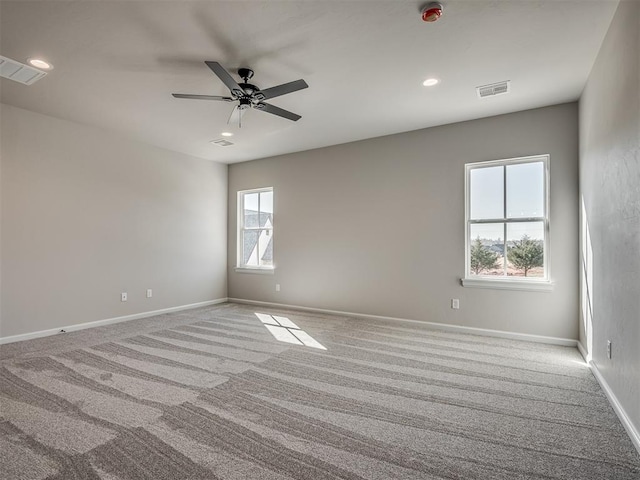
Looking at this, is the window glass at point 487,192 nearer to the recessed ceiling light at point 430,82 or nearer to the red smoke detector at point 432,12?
the recessed ceiling light at point 430,82

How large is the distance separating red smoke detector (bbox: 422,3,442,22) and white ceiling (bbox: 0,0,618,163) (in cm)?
6

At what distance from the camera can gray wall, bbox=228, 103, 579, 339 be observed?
13.0 ft

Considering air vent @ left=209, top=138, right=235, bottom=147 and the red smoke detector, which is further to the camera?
air vent @ left=209, top=138, right=235, bottom=147

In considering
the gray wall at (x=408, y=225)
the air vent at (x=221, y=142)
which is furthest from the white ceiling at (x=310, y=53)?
the air vent at (x=221, y=142)

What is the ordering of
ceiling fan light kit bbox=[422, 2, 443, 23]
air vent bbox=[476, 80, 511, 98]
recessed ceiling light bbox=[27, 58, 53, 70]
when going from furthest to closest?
air vent bbox=[476, 80, 511, 98], recessed ceiling light bbox=[27, 58, 53, 70], ceiling fan light kit bbox=[422, 2, 443, 23]

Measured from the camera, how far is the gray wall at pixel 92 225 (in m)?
4.03

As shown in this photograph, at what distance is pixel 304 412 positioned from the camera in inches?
93.0

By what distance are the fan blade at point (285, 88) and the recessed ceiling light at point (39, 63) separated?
1.96 m

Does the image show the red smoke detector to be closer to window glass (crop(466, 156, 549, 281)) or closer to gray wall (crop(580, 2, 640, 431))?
gray wall (crop(580, 2, 640, 431))

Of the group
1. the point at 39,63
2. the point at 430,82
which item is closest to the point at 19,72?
the point at 39,63

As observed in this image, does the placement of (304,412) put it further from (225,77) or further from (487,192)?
(487,192)

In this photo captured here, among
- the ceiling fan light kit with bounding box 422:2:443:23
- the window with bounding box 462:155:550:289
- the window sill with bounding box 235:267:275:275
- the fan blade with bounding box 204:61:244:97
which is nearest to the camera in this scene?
the ceiling fan light kit with bounding box 422:2:443:23

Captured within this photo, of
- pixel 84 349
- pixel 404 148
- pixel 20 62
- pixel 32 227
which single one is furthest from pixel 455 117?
pixel 32 227

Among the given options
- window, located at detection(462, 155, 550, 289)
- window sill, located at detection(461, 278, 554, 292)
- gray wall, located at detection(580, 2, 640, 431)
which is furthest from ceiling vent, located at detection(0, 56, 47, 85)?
window sill, located at detection(461, 278, 554, 292)
